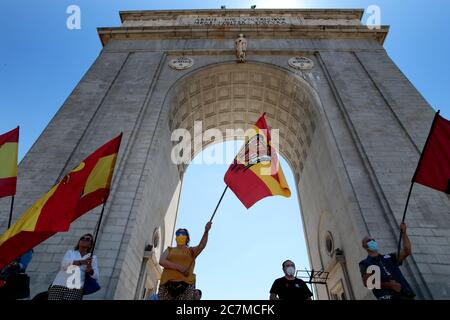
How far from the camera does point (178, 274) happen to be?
17.3 ft

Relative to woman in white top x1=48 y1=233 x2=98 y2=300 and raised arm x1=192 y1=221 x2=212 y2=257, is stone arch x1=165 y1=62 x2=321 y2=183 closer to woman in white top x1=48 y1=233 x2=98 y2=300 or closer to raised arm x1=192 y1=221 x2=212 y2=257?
raised arm x1=192 y1=221 x2=212 y2=257

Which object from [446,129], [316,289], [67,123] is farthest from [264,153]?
[316,289]

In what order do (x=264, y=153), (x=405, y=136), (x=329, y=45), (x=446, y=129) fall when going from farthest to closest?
(x=329, y=45) < (x=405, y=136) < (x=264, y=153) < (x=446, y=129)

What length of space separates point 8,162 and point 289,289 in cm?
784

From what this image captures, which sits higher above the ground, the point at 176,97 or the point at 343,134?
the point at 176,97

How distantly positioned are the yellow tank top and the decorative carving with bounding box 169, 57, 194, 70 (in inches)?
519

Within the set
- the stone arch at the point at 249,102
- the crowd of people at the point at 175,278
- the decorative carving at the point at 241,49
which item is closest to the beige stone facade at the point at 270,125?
the stone arch at the point at 249,102

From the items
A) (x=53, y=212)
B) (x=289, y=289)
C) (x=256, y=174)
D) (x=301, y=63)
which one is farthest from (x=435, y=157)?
(x=301, y=63)

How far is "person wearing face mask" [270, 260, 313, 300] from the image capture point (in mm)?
5431
